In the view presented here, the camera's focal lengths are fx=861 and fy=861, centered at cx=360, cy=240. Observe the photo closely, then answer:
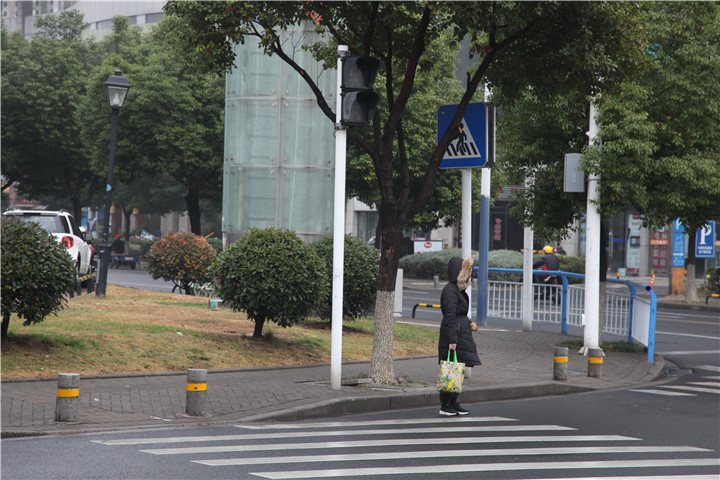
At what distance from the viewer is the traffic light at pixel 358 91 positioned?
10.2m

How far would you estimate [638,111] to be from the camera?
49.8 feet

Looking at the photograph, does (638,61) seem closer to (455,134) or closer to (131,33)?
(455,134)

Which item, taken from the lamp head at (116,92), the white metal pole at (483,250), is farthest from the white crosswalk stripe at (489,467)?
the lamp head at (116,92)

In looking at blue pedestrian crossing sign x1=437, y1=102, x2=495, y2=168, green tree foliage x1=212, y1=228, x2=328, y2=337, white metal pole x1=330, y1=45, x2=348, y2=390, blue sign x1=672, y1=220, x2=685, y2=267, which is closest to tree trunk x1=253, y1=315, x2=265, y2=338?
green tree foliage x1=212, y1=228, x2=328, y2=337

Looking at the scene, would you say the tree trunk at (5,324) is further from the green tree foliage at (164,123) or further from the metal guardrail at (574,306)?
the green tree foliage at (164,123)

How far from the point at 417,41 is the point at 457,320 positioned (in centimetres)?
366

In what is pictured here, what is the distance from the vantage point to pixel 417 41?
36.3ft

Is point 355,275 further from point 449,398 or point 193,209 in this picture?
point 193,209

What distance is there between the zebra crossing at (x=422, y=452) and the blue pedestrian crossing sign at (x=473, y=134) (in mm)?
4473

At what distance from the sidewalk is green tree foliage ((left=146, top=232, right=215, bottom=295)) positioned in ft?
28.5

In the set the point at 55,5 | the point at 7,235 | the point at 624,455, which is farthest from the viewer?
the point at 55,5

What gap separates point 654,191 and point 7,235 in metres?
10.8

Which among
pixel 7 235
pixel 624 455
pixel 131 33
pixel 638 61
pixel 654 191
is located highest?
pixel 131 33

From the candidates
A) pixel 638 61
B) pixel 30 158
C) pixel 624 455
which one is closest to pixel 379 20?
pixel 638 61
